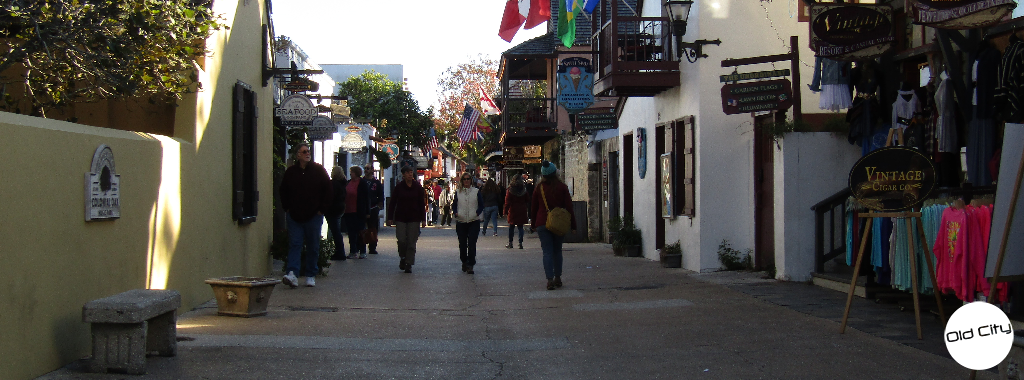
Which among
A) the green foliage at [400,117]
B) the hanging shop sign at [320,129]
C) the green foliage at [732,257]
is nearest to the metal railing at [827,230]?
the green foliage at [732,257]

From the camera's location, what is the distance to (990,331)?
15.5 feet

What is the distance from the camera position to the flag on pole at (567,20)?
15.6 metres

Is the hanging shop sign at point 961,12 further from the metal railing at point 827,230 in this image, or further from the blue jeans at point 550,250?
the blue jeans at point 550,250

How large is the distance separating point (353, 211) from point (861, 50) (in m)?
9.83

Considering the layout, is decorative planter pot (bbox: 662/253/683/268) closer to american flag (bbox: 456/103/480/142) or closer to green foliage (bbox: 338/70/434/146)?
american flag (bbox: 456/103/480/142)

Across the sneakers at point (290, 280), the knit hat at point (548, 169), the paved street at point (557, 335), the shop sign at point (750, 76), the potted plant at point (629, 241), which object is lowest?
the paved street at point (557, 335)

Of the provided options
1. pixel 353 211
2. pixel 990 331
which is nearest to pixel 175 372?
pixel 990 331

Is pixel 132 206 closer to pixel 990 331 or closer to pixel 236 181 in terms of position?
pixel 236 181

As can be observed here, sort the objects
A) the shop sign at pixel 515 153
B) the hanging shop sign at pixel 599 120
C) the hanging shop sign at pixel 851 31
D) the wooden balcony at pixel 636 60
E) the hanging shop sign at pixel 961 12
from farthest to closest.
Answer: the shop sign at pixel 515 153
the hanging shop sign at pixel 599 120
the wooden balcony at pixel 636 60
the hanging shop sign at pixel 851 31
the hanging shop sign at pixel 961 12

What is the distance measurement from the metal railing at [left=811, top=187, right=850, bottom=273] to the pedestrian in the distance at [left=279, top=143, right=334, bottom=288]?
18.9 feet

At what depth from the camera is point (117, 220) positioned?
23.1 feet

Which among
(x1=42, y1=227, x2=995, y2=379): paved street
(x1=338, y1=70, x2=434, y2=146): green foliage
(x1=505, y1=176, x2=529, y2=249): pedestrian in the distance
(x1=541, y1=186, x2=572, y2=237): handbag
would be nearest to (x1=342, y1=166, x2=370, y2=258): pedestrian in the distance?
(x1=505, y1=176, x2=529, y2=249): pedestrian in the distance

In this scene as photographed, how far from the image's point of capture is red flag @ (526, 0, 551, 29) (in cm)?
1501

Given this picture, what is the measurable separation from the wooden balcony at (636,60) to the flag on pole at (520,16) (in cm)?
112
